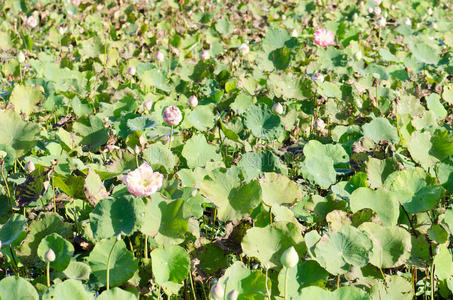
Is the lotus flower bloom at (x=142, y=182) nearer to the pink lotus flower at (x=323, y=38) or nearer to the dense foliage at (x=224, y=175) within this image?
the dense foliage at (x=224, y=175)

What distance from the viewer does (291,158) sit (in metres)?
2.14

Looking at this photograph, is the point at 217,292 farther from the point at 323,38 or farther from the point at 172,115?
the point at 323,38

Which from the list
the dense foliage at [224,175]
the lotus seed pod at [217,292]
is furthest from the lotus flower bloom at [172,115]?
the lotus seed pod at [217,292]

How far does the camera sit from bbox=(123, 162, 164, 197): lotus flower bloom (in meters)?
1.32

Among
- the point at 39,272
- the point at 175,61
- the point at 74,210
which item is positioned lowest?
the point at 175,61

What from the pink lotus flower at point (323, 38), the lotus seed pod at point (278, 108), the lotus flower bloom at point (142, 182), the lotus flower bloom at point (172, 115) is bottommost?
the pink lotus flower at point (323, 38)

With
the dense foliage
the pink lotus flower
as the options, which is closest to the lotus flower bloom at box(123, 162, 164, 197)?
the dense foliage

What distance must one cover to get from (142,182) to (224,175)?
22 centimetres

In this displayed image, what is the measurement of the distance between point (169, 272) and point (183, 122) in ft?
3.30

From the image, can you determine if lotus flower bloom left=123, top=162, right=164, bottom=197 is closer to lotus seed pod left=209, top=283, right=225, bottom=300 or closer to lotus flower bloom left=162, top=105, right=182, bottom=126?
lotus seed pod left=209, top=283, right=225, bottom=300

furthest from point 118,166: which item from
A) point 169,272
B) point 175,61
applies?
point 175,61

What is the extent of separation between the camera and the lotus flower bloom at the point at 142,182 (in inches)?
51.9

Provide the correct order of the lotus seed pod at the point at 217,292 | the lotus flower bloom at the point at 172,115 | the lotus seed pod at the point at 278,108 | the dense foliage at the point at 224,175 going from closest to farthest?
1. the lotus seed pod at the point at 217,292
2. the dense foliage at the point at 224,175
3. the lotus flower bloom at the point at 172,115
4. the lotus seed pod at the point at 278,108

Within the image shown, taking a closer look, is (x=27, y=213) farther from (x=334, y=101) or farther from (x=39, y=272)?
(x=334, y=101)
